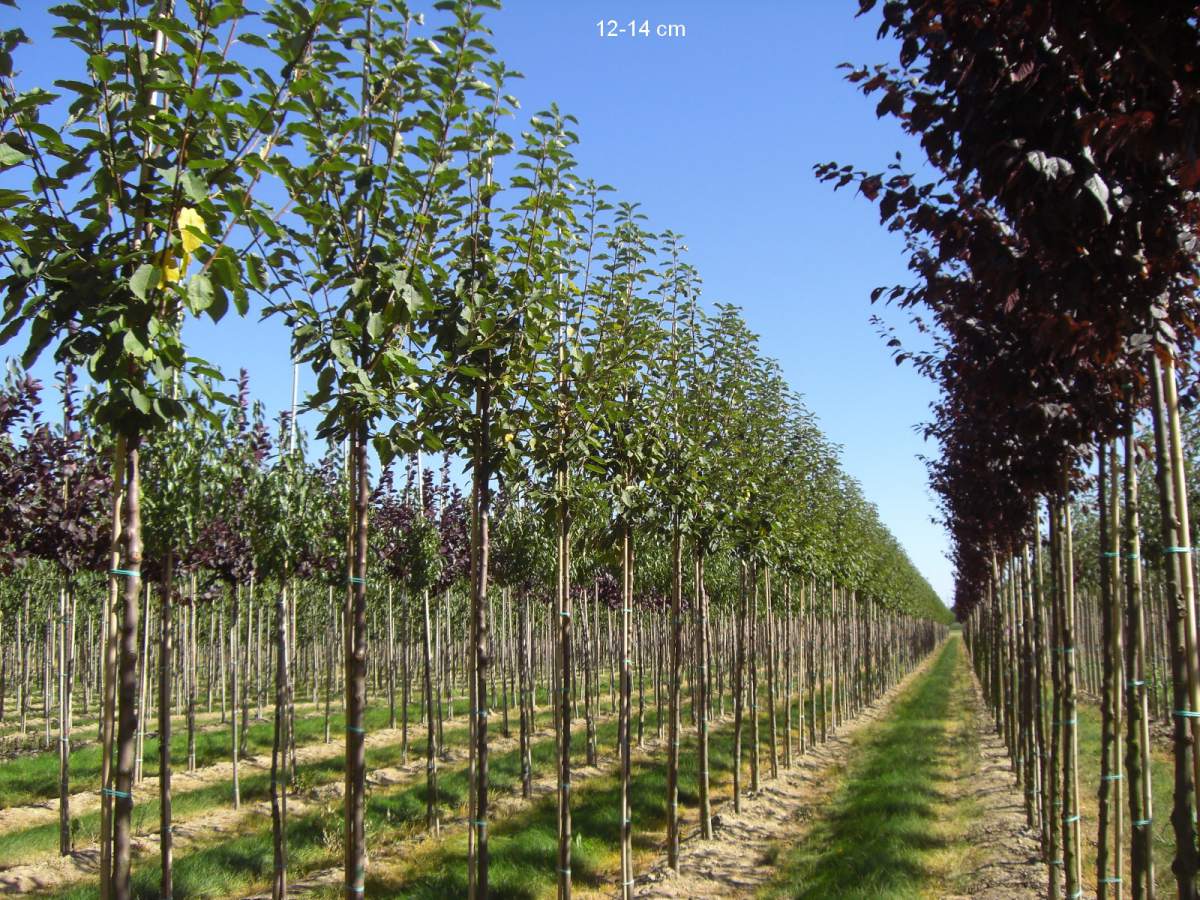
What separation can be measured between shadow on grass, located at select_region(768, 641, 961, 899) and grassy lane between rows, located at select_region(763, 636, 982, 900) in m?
0.01

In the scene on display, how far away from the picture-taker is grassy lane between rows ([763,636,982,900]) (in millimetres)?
9062

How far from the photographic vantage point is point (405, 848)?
1131 centimetres

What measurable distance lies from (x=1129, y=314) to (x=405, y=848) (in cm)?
1083

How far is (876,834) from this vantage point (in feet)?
35.3

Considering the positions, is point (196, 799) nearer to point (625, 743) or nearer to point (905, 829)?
point (625, 743)

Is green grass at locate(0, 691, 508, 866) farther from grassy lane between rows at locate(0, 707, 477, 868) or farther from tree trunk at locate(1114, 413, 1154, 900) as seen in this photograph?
tree trunk at locate(1114, 413, 1154, 900)

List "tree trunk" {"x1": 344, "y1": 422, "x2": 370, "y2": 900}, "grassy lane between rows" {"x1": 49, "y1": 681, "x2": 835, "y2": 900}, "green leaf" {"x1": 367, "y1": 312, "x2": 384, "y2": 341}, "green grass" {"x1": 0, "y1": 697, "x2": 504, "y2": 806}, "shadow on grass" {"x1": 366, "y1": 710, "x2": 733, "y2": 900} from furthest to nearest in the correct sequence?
"green grass" {"x1": 0, "y1": 697, "x2": 504, "y2": 806}, "grassy lane between rows" {"x1": 49, "y1": 681, "x2": 835, "y2": 900}, "shadow on grass" {"x1": 366, "y1": 710, "x2": 733, "y2": 900}, "tree trunk" {"x1": 344, "y1": 422, "x2": 370, "y2": 900}, "green leaf" {"x1": 367, "y1": 312, "x2": 384, "y2": 341}

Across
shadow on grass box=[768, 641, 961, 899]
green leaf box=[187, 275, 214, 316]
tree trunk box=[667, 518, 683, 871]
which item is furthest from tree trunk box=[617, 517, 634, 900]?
green leaf box=[187, 275, 214, 316]

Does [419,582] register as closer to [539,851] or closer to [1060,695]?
[539,851]

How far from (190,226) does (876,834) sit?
1061 cm

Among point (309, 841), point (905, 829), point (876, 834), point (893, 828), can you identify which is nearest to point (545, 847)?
point (309, 841)

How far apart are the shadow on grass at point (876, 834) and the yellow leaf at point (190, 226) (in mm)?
7958

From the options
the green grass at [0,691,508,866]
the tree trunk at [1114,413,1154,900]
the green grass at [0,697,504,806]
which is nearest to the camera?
the tree trunk at [1114,413,1154,900]

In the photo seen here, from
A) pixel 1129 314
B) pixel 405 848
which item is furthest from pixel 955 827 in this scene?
pixel 1129 314
